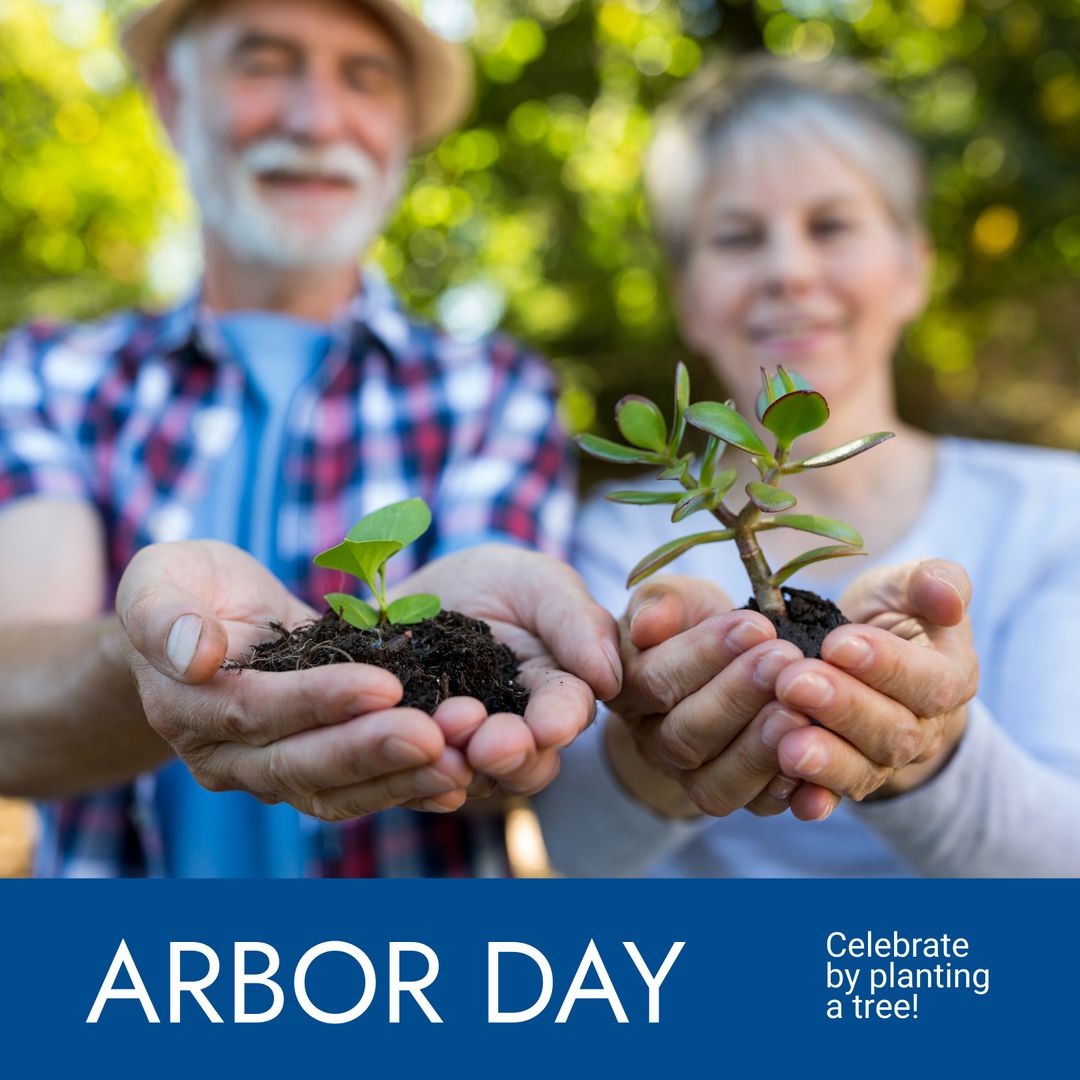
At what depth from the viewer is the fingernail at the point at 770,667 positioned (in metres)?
1.38

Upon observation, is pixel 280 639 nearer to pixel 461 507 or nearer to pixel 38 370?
pixel 461 507

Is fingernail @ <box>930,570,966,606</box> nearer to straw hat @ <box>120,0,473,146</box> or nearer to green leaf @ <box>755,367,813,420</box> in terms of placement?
green leaf @ <box>755,367,813,420</box>

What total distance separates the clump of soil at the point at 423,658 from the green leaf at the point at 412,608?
18 millimetres

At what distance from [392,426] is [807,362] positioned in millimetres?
1073

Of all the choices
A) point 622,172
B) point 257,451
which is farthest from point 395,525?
point 622,172

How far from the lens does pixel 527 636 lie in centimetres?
179

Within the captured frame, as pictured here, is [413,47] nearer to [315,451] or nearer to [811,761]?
[315,451]

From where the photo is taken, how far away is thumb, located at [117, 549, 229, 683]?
4.56 feet

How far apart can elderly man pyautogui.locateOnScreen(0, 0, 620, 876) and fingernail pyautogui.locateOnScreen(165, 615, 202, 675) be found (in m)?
0.22

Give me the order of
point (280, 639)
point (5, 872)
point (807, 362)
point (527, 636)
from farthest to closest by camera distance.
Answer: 1. point (5, 872)
2. point (807, 362)
3. point (527, 636)
4. point (280, 639)

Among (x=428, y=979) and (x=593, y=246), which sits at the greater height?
(x=593, y=246)

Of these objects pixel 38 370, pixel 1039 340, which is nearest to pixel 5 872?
pixel 38 370

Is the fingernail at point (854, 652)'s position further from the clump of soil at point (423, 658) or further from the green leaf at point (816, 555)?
the clump of soil at point (423, 658)

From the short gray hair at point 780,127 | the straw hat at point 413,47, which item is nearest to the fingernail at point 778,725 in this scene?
the short gray hair at point 780,127
